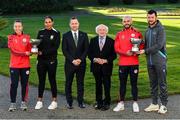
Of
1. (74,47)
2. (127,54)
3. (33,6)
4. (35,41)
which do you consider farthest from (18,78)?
(33,6)

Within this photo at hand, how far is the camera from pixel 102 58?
9359mm

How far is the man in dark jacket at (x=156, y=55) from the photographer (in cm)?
887

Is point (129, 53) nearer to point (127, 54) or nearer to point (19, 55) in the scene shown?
point (127, 54)

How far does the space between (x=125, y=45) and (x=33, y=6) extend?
37696 mm

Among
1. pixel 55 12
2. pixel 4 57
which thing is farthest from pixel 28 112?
pixel 55 12

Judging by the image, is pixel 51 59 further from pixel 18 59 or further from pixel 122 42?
pixel 122 42

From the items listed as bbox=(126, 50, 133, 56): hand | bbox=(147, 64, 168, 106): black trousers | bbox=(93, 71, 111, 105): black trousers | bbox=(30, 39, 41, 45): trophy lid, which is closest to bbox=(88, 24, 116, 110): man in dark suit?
bbox=(93, 71, 111, 105): black trousers

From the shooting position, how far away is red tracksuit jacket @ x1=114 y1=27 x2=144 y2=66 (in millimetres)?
9109

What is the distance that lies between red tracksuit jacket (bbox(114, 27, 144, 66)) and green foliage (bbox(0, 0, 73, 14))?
35.9 meters

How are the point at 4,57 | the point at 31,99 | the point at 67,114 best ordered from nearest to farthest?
1. the point at 67,114
2. the point at 31,99
3. the point at 4,57

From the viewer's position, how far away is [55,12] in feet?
153

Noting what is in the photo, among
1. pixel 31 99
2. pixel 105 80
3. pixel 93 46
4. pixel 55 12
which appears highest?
pixel 93 46

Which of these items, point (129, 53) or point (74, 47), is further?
point (74, 47)

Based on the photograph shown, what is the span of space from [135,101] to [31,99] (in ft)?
8.11
